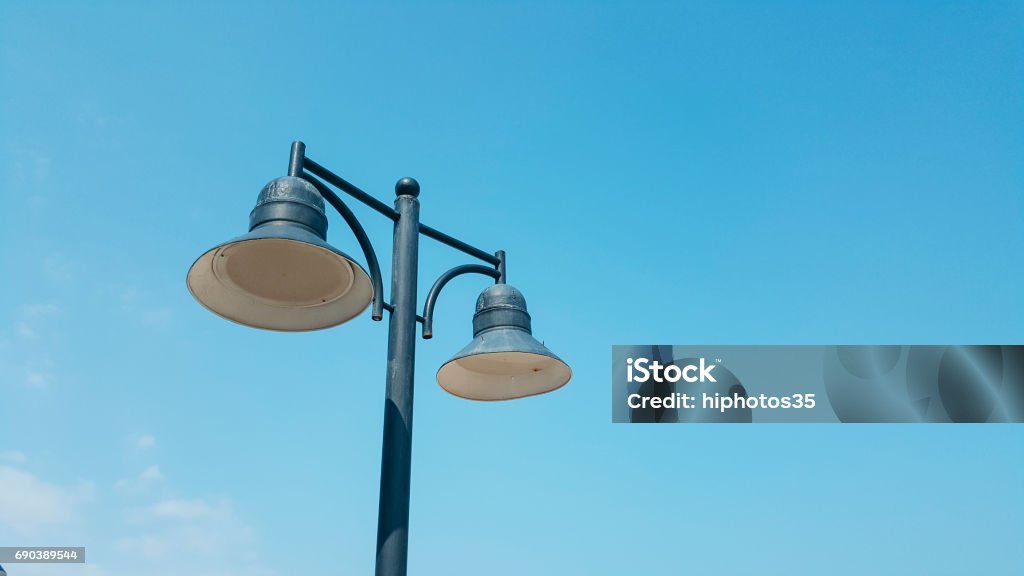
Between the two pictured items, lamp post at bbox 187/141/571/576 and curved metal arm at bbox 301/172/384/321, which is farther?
curved metal arm at bbox 301/172/384/321

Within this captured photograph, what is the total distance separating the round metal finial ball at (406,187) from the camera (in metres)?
5.43

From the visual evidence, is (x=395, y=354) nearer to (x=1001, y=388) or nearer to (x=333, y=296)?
(x=333, y=296)

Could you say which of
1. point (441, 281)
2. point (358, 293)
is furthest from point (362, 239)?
point (441, 281)

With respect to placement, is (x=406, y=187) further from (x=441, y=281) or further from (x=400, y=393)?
(x=400, y=393)

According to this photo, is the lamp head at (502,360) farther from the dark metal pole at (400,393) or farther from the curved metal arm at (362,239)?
the curved metal arm at (362,239)

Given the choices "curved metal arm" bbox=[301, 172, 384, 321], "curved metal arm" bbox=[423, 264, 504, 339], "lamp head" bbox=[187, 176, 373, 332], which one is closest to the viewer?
"lamp head" bbox=[187, 176, 373, 332]

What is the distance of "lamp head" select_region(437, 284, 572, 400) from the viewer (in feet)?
17.8

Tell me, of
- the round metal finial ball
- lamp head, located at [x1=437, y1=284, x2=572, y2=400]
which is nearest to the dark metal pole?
the round metal finial ball

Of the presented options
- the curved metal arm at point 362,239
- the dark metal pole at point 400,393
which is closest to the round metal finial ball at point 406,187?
the dark metal pole at point 400,393

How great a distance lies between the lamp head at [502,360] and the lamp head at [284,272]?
3.04ft

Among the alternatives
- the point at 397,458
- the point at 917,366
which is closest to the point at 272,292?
the point at 397,458

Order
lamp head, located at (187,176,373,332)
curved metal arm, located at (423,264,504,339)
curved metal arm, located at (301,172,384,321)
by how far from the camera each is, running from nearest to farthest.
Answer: lamp head, located at (187,176,373,332)
curved metal arm, located at (301,172,384,321)
curved metal arm, located at (423,264,504,339)

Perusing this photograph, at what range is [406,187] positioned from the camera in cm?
543

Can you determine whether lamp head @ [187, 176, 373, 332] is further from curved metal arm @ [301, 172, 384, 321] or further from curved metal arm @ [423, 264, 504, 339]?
curved metal arm @ [423, 264, 504, 339]
